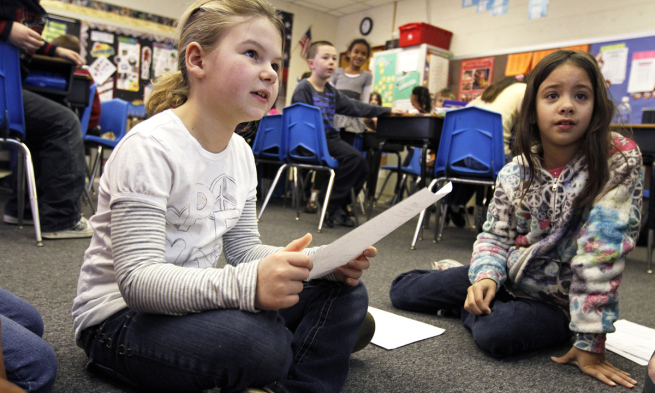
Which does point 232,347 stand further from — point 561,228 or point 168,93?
point 561,228

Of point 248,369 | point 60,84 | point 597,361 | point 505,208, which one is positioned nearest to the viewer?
point 248,369

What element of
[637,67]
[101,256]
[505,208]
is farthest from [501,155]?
[637,67]

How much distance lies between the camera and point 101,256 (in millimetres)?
713

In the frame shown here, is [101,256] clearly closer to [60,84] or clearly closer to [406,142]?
[60,84]

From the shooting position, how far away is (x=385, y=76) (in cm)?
562

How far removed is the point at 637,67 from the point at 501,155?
2.42m

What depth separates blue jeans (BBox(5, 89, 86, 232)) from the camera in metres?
1.83

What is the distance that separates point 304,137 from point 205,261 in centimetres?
213

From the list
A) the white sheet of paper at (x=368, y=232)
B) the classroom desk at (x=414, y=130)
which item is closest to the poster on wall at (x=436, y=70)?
the classroom desk at (x=414, y=130)

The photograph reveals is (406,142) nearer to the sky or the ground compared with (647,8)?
nearer to the ground

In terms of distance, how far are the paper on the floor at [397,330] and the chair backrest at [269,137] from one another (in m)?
2.23

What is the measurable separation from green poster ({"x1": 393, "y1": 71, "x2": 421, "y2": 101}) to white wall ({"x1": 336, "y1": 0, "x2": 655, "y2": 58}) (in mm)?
532

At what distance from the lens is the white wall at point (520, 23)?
4.09m

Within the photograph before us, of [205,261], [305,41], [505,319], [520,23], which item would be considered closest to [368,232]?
[205,261]
